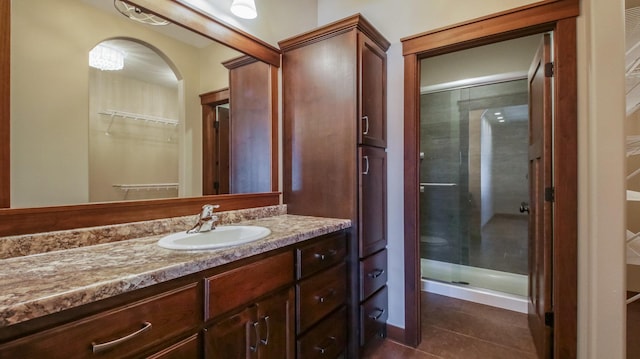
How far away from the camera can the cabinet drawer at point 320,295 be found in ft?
4.39

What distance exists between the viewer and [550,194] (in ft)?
5.17

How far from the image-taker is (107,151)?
124 centimetres

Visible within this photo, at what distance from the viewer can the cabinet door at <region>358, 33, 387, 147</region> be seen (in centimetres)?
172

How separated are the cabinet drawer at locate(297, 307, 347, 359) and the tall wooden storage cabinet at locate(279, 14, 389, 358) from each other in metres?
0.07

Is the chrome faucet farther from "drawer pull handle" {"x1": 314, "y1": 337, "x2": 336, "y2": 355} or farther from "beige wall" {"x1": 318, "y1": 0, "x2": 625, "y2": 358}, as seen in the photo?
"beige wall" {"x1": 318, "y1": 0, "x2": 625, "y2": 358}

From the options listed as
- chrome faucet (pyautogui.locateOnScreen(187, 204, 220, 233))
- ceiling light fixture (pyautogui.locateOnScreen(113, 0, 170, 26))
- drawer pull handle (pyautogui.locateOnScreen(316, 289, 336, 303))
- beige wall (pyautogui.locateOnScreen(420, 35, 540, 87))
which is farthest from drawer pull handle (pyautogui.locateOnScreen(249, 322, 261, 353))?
beige wall (pyautogui.locateOnScreen(420, 35, 540, 87))

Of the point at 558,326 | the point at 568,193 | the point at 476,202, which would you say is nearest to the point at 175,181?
the point at 568,193

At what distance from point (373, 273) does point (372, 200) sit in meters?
0.48

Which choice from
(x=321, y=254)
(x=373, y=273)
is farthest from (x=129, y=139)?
(x=373, y=273)

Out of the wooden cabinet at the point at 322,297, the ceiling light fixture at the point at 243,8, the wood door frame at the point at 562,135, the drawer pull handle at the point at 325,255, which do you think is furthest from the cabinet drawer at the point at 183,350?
the wood door frame at the point at 562,135

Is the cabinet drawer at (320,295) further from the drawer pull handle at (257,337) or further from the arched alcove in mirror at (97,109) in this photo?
the arched alcove in mirror at (97,109)

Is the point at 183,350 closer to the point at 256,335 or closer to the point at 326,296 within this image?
the point at 256,335

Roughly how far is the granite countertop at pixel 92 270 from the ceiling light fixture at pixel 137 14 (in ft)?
3.33

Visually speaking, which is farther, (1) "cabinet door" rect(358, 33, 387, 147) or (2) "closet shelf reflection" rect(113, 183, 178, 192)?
(1) "cabinet door" rect(358, 33, 387, 147)
